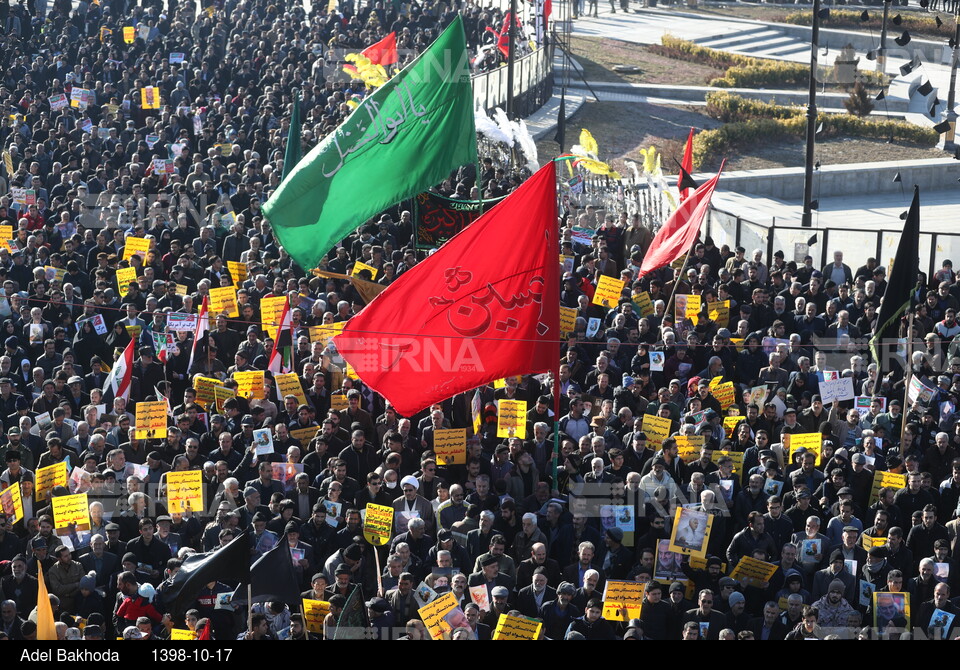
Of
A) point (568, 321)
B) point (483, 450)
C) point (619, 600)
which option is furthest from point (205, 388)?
point (619, 600)

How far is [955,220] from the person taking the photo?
95.4 feet

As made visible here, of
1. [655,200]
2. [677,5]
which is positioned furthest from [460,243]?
[677,5]

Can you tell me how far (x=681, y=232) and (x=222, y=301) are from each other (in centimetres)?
520

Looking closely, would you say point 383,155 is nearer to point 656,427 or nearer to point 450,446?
point 450,446

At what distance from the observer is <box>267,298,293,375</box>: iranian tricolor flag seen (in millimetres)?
14875

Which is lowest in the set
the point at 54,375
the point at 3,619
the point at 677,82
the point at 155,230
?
the point at 3,619

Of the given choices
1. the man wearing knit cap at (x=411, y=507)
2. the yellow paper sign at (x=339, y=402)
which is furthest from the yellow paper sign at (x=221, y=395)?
the man wearing knit cap at (x=411, y=507)

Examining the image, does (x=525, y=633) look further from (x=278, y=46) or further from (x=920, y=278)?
(x=278, y=46)

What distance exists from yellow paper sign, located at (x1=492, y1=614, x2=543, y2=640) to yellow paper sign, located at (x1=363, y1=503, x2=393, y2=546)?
1.83 metres

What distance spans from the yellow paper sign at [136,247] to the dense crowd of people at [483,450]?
0.17 meters

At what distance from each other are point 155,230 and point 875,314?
934 centimetres

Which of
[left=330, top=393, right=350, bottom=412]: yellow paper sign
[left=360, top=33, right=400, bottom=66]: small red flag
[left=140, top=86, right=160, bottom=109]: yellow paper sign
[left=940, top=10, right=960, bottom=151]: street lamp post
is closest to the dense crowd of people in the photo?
[left=330, top=393, right=350, bottom=412]: yellow paper sign

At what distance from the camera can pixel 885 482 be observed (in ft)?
42.0
